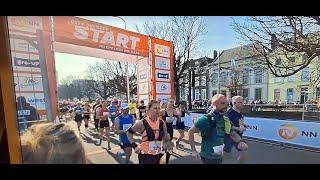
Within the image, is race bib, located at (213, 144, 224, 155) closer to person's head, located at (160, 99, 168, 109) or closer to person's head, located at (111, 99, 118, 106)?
person's head, located at (160, 99, 168, 109)

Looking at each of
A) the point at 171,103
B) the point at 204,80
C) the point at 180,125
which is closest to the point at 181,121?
the point at 180,125

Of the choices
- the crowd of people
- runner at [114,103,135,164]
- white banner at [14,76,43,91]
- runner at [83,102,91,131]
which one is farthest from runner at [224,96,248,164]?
white banner at [14,76,43,91]

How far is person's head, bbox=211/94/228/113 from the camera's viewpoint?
1.95 m

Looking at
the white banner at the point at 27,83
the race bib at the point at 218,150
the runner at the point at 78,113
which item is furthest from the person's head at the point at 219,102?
the white banner at the point at 27,83

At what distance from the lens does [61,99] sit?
75.5 inches

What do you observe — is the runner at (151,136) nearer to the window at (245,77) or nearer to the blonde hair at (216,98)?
the blonde hair at (216,98)

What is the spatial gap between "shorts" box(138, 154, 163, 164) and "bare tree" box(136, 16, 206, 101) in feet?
1.85

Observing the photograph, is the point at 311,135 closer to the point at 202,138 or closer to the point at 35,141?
the point at 202,138

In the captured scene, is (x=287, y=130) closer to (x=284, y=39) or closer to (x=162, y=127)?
(x=284, y=39)

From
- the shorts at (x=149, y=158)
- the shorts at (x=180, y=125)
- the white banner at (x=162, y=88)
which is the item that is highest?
the white banner at (x=162, y=88)

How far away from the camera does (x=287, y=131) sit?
6.57 ft

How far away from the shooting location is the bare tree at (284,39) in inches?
72.5
